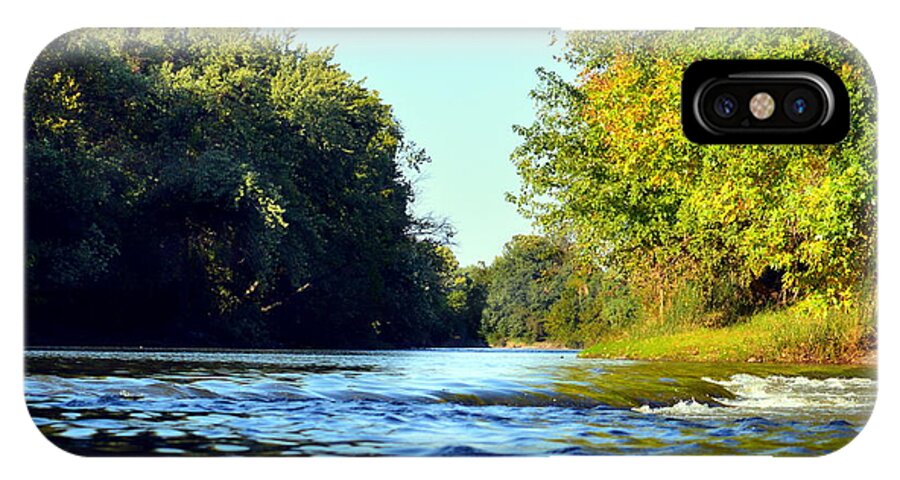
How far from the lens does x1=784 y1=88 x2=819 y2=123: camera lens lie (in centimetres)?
543

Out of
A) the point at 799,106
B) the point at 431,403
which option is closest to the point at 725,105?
the point at 799,106

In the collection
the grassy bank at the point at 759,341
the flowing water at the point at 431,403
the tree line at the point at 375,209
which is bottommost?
the flowing water at the point at 431,403

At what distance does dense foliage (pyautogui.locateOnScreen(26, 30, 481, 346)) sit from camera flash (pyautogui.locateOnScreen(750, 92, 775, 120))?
1.60 metres

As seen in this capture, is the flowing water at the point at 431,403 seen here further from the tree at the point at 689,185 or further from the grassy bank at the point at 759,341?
the tree at the point at 689,185

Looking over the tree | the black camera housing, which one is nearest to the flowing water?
the tree

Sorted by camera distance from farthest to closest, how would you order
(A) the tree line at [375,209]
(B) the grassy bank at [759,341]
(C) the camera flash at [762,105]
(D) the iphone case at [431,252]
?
(B) the grassy bank at [759,341]
(A) the tree line at [375,209]
(D) the iphone case at [431,252]
(C) the camera flash at [762,105]

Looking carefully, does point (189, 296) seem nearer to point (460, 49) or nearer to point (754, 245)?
point (460, 49)

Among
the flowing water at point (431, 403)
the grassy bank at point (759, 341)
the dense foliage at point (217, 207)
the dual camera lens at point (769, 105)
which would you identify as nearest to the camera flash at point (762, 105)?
the dual camera lens at point (769, 105)

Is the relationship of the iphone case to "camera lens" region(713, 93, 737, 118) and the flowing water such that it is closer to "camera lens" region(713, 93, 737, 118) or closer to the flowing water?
the flowing water

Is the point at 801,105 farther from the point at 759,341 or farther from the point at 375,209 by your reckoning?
the point at 375,209

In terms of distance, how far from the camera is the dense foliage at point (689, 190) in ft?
18.2

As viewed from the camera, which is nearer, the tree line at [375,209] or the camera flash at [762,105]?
the camera flash at [762,105]

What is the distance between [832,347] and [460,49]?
239 centimetres

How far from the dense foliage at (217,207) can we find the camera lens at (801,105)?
1747mm
